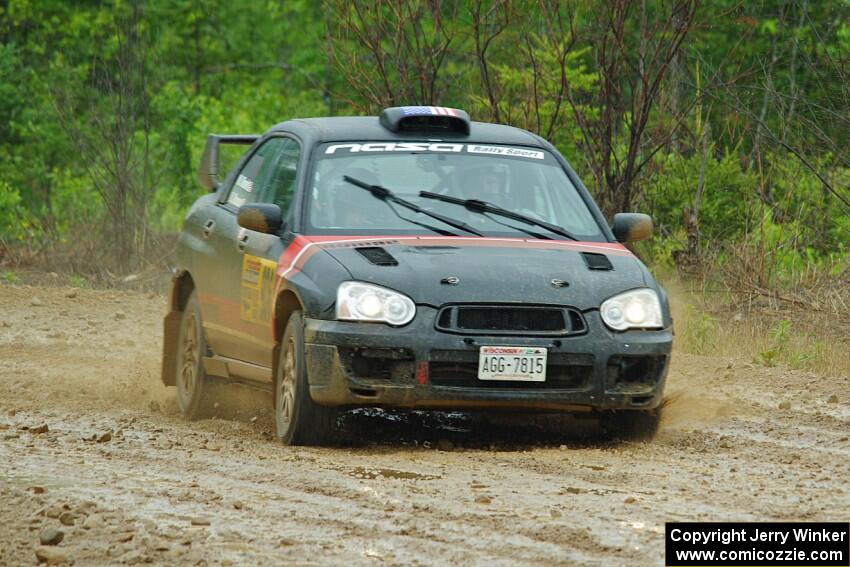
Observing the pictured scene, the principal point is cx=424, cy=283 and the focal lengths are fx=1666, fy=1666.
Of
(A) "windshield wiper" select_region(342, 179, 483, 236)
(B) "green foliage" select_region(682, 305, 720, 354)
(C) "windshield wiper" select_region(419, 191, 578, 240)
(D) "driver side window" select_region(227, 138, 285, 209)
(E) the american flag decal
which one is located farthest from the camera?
(B) "green foliage" select_region(682, 305, 720, 354)

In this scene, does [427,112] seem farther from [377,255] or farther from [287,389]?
[287,389]

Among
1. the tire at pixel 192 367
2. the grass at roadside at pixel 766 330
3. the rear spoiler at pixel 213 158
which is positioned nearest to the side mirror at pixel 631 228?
the tire at pixel 192 367

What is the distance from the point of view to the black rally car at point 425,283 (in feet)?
25.1

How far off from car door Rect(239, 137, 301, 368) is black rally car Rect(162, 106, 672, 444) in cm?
2

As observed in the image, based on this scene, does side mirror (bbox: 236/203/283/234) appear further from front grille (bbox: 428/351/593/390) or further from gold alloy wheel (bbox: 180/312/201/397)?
gold alloy wheel (bbox: 180/312/201/397)

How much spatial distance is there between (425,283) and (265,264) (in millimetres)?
1267

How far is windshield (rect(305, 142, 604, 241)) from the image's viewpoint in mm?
8555

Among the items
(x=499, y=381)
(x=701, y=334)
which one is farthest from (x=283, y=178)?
(x=701, y=334)

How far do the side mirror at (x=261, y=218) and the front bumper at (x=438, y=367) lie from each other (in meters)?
0.89

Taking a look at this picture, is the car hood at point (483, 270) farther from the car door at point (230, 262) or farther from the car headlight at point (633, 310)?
the car door at point (230, 262)

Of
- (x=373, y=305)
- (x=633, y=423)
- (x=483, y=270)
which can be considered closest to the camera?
(x=373, y=305)

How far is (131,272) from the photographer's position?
20.5 meters

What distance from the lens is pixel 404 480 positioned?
6738mm

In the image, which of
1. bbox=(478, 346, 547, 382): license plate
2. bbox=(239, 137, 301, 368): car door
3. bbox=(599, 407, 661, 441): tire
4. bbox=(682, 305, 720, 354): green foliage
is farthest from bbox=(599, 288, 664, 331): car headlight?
bbox=(682, 305, 720, 354): green foliage
